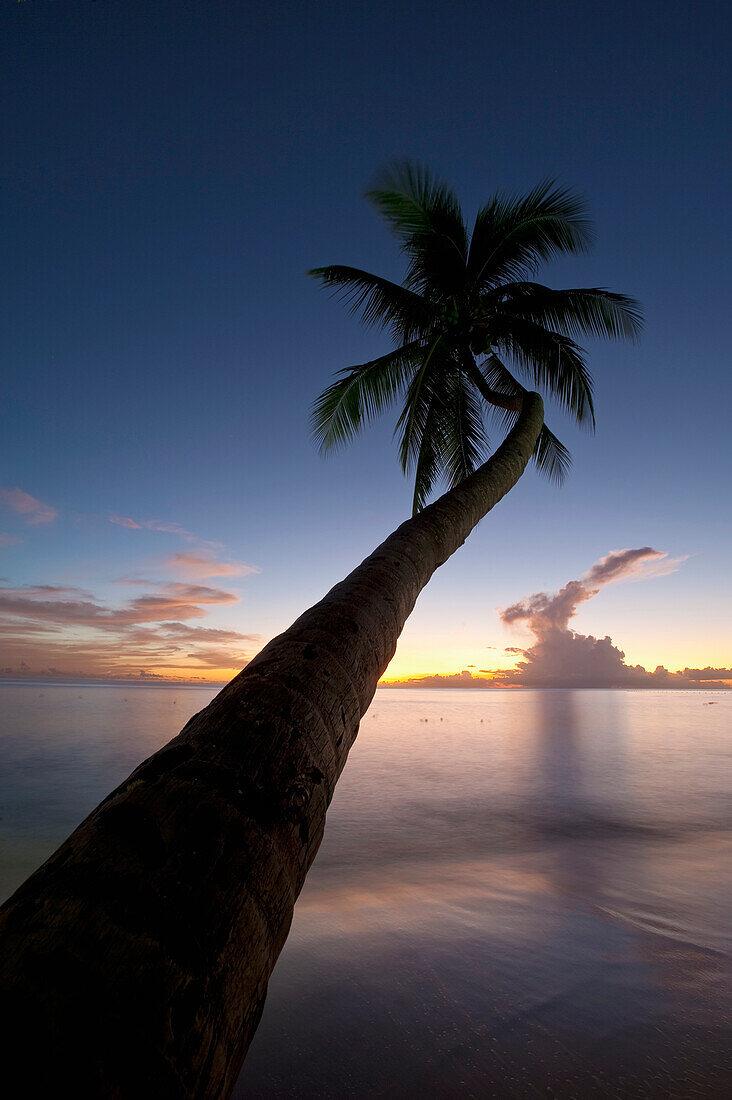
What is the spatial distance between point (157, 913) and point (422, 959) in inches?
153

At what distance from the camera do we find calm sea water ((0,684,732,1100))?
263cm

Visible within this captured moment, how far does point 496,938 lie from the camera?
13.4 feet

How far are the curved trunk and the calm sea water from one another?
246 cm

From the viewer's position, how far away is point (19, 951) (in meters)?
0.70

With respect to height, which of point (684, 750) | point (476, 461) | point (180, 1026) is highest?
point (476, 461)

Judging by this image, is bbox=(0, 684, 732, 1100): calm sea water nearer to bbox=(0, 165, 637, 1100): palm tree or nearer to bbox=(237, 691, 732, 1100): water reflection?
bbox=(237, 691, 732, 1100): water reflection

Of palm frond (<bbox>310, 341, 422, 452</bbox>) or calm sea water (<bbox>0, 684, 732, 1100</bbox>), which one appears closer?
calm sea water (<bbox>0, 684, 732, 1100</bbox>)

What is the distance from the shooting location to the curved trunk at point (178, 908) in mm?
651

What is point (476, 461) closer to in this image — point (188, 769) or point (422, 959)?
point (422, 959)

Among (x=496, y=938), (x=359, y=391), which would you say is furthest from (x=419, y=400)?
(x=496, y=938)

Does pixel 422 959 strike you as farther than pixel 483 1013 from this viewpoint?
Yes

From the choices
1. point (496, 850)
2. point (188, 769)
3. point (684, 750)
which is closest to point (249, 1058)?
point (188, 769)

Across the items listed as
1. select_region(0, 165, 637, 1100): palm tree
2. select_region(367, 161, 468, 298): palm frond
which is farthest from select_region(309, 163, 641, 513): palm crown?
select_region(0, 165, 637, 1100): palm tree

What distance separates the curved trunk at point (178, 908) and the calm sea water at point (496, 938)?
2458mm
